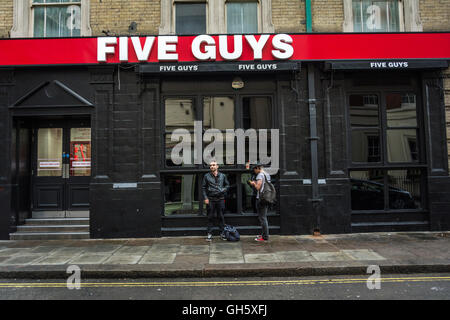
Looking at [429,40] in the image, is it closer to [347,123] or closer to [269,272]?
[347,123]

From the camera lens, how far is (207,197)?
8.07 metres

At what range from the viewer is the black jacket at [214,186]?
26.3 feet

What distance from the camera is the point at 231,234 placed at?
26.1 ft

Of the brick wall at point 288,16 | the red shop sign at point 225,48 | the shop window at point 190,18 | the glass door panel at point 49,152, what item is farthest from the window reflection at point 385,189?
the glass door panel at point 49,152

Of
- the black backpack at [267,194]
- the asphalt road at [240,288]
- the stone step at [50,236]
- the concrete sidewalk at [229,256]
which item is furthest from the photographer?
the stone step at [50,236]

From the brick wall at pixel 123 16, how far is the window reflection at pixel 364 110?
19.5 feet

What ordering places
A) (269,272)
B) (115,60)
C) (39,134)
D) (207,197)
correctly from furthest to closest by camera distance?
1. (39,134)
2. (115,60)
3. (207,197)
4. (269,272)

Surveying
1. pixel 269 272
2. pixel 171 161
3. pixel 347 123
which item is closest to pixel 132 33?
pixel 171 161

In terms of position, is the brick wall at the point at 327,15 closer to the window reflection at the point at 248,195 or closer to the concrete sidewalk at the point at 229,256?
the window reflection at the point at 248,195

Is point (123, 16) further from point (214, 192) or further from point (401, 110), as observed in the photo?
point (401, 110)

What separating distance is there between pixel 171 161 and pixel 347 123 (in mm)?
5040

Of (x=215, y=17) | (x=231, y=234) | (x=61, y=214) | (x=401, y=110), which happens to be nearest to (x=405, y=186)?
(x=401, y=110)

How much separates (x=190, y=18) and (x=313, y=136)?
489 centimetres

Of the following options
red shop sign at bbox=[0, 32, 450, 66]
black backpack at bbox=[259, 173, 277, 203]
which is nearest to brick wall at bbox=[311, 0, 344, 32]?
red shop sign at bbox=[0, 32, 450, 66]
